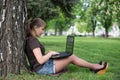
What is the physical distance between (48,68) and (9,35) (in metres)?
0.90

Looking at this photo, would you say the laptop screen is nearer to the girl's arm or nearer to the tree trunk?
the girl's arm

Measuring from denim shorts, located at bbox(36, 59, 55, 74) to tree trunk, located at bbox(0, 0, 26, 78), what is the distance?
46cm

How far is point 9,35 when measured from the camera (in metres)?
5.65

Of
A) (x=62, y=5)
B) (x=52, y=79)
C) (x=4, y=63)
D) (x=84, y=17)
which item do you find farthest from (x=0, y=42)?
(x=84, y=17)

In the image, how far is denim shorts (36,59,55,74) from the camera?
19.7 feet

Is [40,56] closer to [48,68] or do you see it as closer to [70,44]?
[48,68]

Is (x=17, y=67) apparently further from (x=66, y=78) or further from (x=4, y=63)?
(x=66, y=78)

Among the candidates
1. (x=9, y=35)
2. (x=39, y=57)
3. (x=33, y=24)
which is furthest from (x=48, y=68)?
(x=9, y=35)

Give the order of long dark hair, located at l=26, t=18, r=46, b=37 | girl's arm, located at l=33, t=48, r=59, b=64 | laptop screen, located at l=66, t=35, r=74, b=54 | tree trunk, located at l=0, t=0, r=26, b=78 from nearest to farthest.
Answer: tree trunk, located at l=0, t=0, r=26, b=78, girl's arm, located at l=33, t=48, r=59, b=64, long dark hair, located at l=26, t=18, r=46, b=37, laptop screen, located at l=66, t=35, r=74, b=54

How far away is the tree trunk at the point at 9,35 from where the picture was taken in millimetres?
5645

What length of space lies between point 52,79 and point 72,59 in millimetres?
841

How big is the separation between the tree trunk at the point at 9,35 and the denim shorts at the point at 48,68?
465 mm

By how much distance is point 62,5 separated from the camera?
66.2 feet

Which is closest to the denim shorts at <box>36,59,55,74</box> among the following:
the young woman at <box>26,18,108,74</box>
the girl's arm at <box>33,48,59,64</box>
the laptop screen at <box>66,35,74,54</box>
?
the young woman at <box>26,18,108,74</box>
